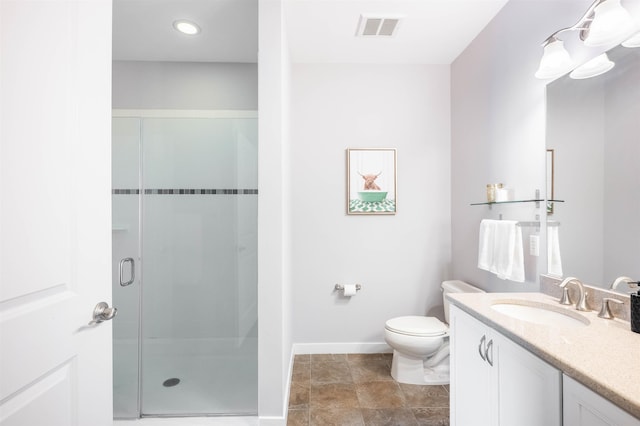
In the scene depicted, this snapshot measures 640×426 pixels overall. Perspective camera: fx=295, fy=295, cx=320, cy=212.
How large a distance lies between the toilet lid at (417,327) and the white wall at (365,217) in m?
0.42

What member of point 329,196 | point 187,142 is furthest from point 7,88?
point 329,196

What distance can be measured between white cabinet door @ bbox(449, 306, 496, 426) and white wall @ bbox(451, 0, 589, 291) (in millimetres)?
641

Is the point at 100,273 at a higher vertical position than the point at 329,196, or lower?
lower

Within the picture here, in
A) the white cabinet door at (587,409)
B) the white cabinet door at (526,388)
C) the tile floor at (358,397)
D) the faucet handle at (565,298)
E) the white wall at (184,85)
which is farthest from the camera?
the white wall at (184,85)

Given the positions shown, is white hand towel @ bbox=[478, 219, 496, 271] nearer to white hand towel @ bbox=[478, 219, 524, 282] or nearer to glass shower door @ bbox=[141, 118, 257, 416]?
white hand towel @ bbox=[478, 219, 524, 282]

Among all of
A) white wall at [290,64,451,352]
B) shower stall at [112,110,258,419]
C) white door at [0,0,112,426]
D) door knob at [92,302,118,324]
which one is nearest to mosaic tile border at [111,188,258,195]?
shower stall at [112,110,258,419]

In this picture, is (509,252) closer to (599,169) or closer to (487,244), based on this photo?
(487,244)

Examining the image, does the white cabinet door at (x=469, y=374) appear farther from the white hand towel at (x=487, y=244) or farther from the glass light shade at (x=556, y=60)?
the glass light shade at (x=556, y=60)

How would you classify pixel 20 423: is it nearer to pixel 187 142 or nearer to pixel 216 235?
pixel 216 235

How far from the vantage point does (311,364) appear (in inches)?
97.1

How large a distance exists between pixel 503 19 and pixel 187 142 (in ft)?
7.78

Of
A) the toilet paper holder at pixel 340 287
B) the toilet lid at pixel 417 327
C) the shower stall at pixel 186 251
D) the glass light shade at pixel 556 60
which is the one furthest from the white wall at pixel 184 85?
the toilet lid at pixel 417 327

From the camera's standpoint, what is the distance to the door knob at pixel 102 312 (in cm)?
95

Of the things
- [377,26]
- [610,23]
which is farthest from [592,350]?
[377,26]
